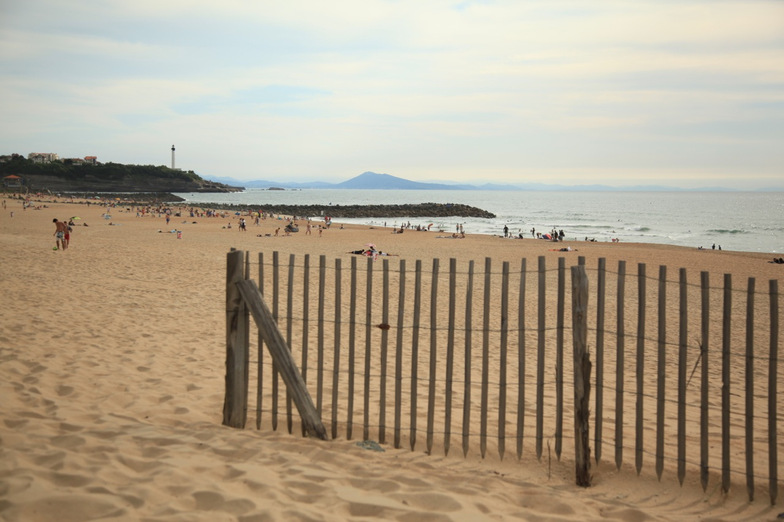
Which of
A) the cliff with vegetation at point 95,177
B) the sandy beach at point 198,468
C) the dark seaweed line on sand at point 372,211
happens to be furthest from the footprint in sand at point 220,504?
the cliff with vegetation at point 95,177

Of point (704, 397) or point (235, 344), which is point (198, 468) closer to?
point (235, 344)

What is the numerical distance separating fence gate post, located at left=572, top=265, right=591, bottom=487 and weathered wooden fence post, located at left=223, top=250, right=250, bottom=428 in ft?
9.41

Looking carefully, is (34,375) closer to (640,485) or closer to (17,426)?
(17,426)

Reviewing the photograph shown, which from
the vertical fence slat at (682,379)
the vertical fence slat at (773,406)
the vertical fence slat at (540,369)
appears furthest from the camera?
the vertical fence slat at (540,369)

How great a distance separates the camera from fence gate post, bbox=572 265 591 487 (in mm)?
4613

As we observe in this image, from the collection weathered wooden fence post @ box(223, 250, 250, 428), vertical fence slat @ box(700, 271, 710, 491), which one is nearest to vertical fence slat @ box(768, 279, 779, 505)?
vertical fence slat @ box(700, 271, 710, 491)

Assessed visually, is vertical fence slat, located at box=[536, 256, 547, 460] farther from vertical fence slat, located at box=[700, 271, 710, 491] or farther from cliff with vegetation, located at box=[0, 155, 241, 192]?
cliff with vegetation, located at box=[0, 155, 241, 192]

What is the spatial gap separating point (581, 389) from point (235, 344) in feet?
9.91

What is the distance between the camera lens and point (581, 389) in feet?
15.1

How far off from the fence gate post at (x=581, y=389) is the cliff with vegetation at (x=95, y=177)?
4973 inches

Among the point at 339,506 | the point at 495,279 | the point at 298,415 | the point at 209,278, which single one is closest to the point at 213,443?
the point at 298,415

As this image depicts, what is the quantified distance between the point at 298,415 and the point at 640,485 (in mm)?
3086

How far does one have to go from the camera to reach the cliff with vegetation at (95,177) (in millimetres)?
122562

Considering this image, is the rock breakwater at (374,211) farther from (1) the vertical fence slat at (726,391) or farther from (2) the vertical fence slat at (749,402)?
(2) the vertical fence slat at (749,402)
